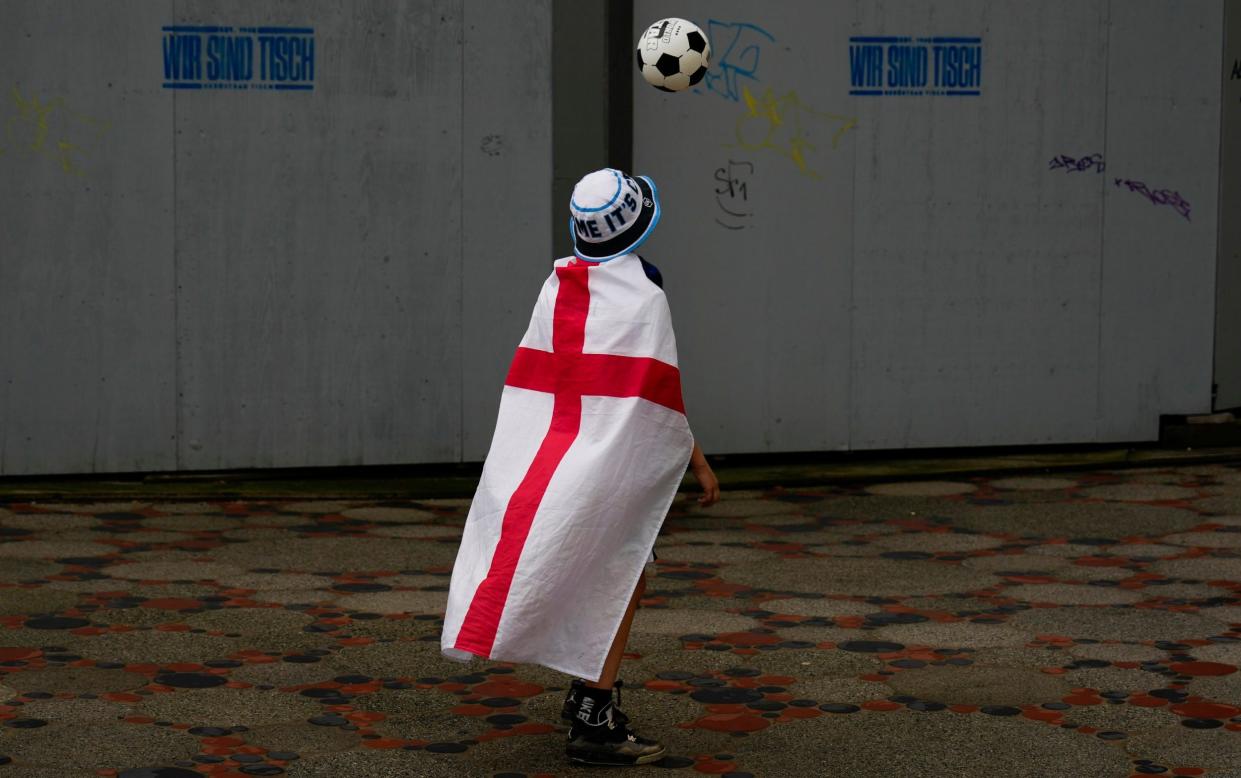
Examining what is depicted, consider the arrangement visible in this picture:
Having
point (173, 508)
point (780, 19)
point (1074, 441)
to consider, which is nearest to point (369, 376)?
point (173, 508)

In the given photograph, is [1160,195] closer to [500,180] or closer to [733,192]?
[733,192]

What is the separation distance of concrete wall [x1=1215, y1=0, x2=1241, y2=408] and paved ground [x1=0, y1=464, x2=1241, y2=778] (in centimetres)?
239

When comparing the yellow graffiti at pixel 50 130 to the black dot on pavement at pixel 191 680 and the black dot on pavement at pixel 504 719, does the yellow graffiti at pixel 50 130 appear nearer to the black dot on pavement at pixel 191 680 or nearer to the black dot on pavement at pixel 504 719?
the black dot on pavement at pixel 191 680

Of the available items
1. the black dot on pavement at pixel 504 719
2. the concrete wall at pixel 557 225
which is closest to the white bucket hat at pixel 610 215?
the black dot on pavement at pixel 504 719

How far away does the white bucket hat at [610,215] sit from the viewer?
4910mm

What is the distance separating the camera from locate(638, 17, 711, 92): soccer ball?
22.5 ft

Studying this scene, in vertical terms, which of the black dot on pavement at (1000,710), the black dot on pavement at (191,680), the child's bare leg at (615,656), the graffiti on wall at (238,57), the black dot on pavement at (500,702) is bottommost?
the black dot on pavement at (500,702)

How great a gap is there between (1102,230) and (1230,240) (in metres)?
1.09

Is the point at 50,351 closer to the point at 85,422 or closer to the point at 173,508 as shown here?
the point at 85,422

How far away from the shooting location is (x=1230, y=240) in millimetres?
11219

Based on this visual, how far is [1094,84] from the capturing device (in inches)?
418

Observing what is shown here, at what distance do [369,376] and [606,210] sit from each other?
520 centimetres

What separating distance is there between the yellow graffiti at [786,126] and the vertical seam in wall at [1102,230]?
1.69m

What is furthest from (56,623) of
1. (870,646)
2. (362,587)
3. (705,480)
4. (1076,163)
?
(1076,163)
